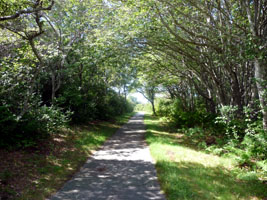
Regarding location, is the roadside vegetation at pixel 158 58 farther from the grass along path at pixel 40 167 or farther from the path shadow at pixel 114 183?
the path shadow at pixel 114 183

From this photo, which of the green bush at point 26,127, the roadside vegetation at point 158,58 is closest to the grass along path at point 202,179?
the roadside vegetation at point 158,58

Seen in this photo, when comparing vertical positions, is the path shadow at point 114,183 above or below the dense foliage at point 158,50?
below

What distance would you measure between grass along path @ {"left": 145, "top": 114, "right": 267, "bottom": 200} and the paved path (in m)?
0.35

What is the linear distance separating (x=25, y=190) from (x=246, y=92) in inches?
358

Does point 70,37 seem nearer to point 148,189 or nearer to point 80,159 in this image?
point 80,159

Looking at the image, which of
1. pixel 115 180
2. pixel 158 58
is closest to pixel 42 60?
pixel 115 180

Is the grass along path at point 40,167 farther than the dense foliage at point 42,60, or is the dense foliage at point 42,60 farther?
the dense foliage at point 42,60

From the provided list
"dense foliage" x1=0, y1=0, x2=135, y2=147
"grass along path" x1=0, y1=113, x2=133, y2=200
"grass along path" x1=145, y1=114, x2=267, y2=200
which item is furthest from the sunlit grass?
"grass along path" x1=145, y1=114, x2=267, y2=200

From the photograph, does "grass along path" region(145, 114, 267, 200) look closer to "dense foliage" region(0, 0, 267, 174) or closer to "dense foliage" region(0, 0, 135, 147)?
"dense foliage" region(0, 0, 267, 174)

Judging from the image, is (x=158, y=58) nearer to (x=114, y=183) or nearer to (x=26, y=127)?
(x=26, y=127)

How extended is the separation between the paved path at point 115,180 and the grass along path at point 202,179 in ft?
1.14

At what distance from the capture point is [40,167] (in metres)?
6.14

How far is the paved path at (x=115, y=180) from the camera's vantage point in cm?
432

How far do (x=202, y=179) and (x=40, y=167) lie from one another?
15.8 feet
